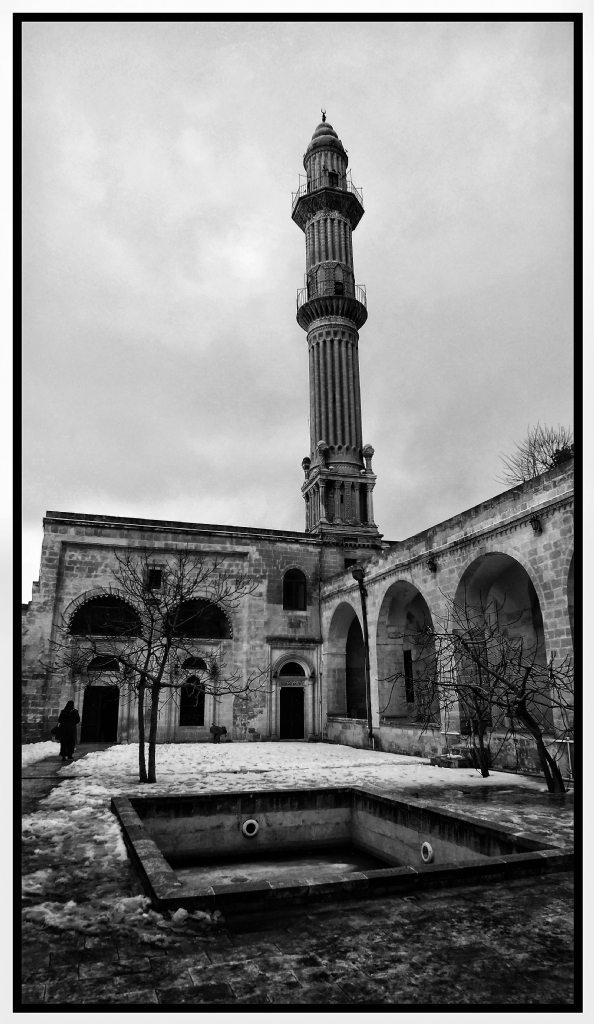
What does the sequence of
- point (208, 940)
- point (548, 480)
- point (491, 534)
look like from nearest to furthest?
point (208, 940) < point (548, 480) < point (491, 534)

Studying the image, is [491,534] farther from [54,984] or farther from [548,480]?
[54,984]

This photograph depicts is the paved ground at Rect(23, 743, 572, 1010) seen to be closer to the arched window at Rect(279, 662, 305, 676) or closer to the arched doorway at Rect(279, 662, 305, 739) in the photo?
the arched doorway at Rect(279, 662, 305, 739)

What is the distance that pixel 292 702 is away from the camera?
2253cm

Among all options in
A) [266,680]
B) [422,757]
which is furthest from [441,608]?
[266,680]

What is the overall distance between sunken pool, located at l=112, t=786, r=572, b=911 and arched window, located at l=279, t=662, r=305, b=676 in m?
13.6

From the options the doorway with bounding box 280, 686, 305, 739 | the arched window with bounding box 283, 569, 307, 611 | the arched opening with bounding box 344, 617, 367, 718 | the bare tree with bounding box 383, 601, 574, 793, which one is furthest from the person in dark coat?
the arched opening with bounding box 344, 617, 367, 718

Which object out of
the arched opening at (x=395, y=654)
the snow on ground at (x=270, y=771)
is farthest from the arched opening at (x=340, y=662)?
the snow on ground at (x=270, y=771)

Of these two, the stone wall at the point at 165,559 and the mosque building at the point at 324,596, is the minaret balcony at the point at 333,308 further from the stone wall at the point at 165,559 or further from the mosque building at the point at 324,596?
the stone wall at the point at 165,559

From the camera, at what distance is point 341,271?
101ft

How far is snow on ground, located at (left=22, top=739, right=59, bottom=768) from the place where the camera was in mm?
14163

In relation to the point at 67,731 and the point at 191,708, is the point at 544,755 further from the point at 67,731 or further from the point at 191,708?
the point at 191,708

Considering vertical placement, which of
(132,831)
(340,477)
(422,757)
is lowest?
(422,757)

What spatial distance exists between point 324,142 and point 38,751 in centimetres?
3202

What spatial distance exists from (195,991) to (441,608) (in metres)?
13.1
